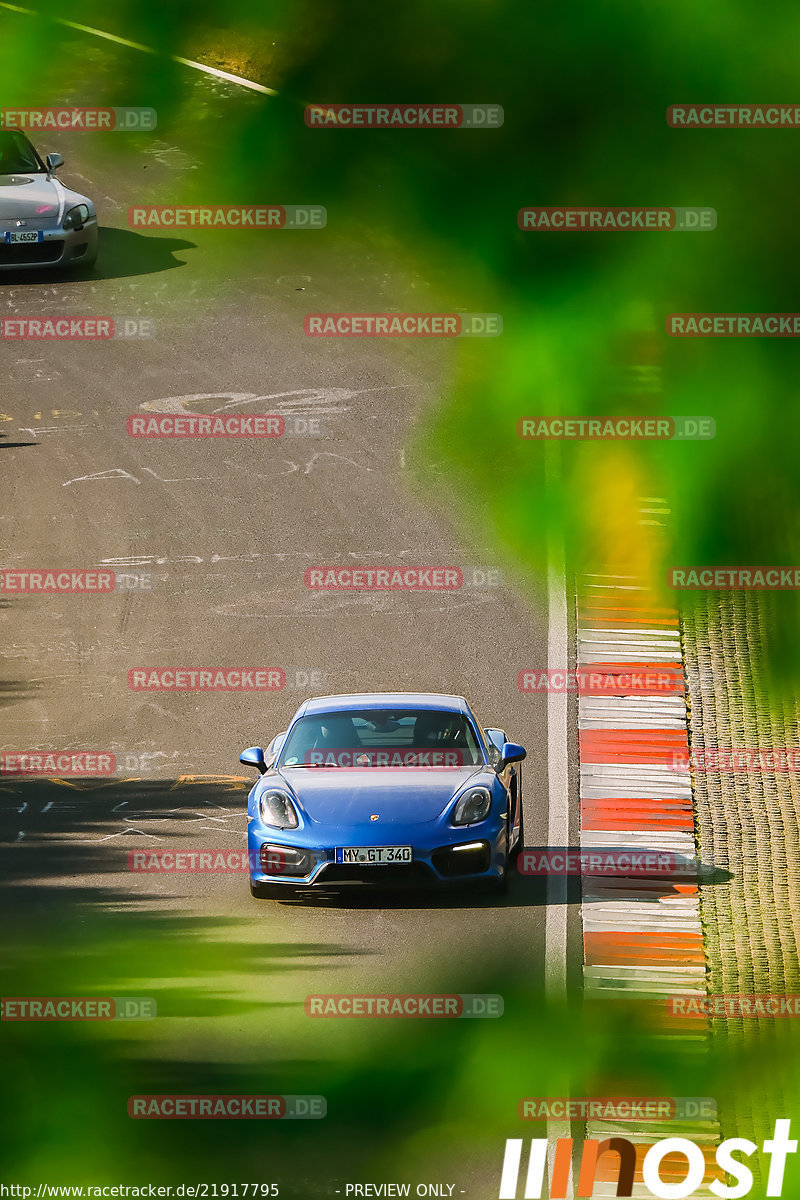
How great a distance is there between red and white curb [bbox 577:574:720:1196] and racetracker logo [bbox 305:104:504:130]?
21.9ft

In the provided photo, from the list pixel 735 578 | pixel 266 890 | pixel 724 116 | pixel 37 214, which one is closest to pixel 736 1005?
pixel 266 890

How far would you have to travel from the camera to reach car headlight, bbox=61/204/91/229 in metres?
21.3

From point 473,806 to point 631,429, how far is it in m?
11.0

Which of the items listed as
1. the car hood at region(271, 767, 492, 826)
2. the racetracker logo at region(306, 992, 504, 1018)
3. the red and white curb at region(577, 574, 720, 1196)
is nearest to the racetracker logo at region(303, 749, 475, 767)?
the car hood at region(271, 767, 492, 826)

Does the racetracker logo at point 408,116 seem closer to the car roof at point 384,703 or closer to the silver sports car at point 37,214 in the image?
the silver sports car at point 37,214

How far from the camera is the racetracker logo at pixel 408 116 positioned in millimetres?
21062

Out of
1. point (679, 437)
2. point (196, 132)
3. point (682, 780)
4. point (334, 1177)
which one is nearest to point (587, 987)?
point (334, 1177)

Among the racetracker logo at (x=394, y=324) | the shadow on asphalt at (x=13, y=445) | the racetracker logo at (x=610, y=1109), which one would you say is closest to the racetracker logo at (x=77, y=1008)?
the racetracker logo at (x=610, y=1109)

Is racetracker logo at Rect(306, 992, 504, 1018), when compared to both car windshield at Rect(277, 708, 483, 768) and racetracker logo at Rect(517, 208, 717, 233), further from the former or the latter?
racetracker logo at Rect(517, 208, 717, 233)

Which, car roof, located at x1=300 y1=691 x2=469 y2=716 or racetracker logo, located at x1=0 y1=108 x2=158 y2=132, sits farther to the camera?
racetracker logo, located at x1=0 y1=108 x2=158 y2=132

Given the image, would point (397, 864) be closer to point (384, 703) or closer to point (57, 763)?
point (384, 703)

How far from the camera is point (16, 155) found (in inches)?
859

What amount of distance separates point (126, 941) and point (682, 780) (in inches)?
242

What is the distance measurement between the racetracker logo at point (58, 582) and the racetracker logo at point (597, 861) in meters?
7.64
